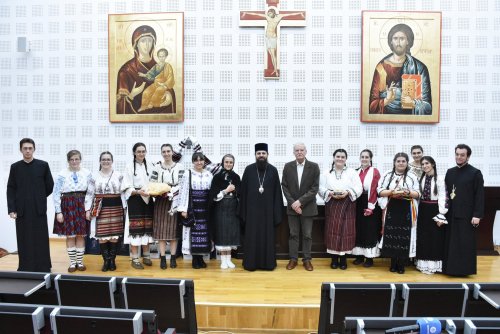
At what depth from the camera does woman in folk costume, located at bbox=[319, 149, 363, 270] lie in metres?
5.47

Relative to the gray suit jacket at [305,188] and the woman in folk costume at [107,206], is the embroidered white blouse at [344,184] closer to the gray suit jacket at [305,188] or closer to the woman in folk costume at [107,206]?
the gray suit jacket at [305,188]

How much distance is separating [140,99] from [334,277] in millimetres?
4425

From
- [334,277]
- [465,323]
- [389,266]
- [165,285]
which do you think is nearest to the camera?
[465,323]

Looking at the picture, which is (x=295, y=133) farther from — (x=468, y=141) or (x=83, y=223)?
(x=83, y=223)

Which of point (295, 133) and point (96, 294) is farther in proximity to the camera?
point (295, 133)

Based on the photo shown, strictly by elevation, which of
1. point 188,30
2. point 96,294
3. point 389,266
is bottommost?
point 389,266

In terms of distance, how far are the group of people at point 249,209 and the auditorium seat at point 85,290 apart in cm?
243

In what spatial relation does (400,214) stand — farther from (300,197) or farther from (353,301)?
(353,301)

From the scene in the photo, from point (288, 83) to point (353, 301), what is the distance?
4986 millimetres

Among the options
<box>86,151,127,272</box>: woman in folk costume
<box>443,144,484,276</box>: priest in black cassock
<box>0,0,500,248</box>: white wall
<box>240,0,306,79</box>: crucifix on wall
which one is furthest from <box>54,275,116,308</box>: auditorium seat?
<box>240,0,306,79</box>: crucifix on wall

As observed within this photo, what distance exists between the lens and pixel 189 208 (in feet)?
17.7

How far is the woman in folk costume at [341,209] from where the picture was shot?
5.47 m

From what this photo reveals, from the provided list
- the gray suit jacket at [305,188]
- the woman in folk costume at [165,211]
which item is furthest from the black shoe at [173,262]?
the gray suit jacket at [305,188]

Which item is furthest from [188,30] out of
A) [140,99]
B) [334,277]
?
[334,277]
